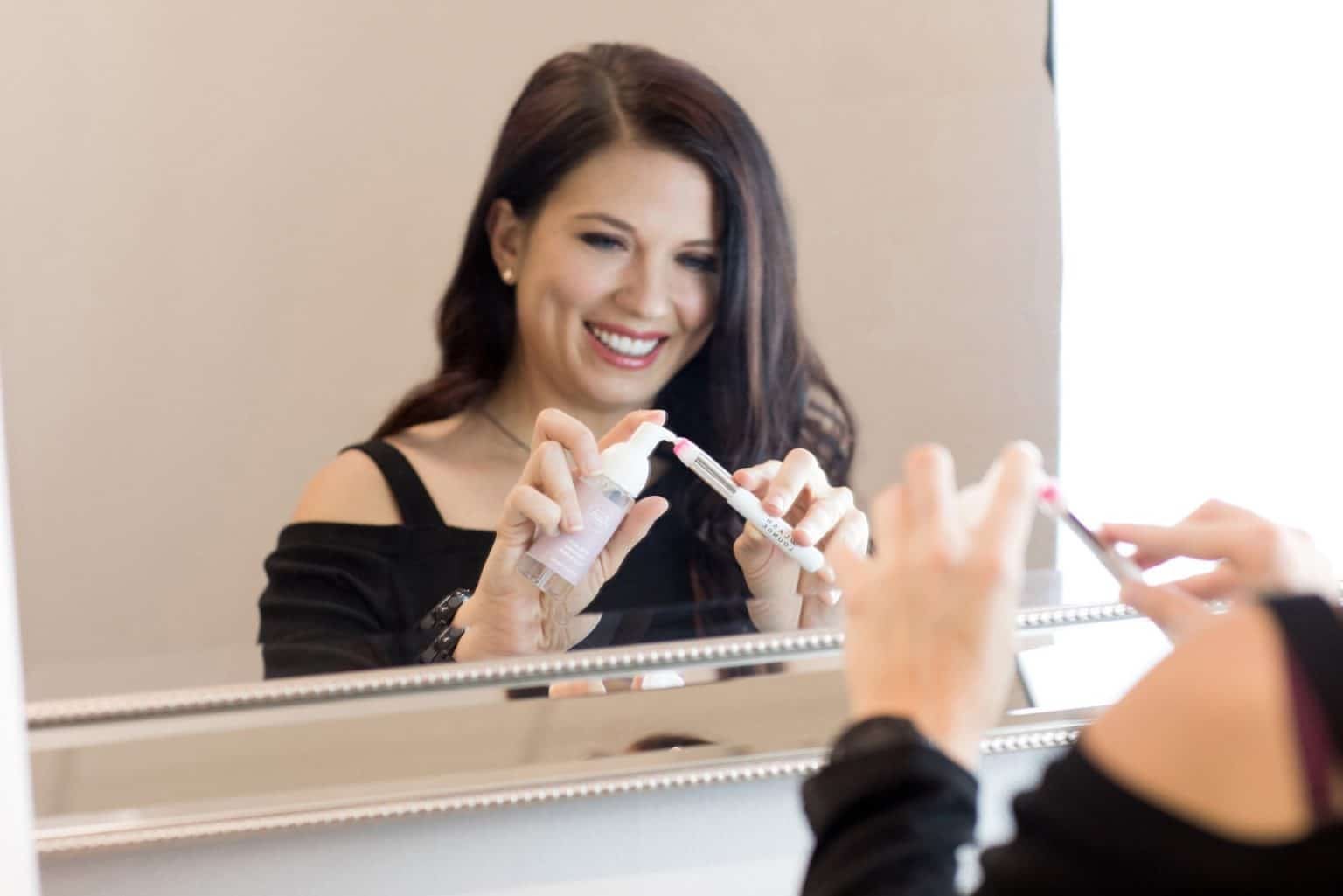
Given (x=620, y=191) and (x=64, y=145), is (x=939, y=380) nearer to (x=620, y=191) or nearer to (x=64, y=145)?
(x=620, y=191)

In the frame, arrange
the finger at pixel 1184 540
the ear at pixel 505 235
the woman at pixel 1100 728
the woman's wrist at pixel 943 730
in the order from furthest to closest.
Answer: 1. the ear at pixel 505 235
2. the finger at pixel 1184 540
3. the woman's wrist at pixel 943 730
4. the woman at pixel 1100 728

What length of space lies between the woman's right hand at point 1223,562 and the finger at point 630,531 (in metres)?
0.24

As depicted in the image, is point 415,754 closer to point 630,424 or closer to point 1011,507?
point 630,424

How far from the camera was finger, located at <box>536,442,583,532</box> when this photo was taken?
0.70 metres

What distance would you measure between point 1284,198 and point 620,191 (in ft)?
1.35

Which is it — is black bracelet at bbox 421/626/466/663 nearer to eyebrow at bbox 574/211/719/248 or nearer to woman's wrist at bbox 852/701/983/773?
eyebrow at bbox 574/211/719/248

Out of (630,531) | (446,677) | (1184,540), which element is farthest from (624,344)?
(1184,540)

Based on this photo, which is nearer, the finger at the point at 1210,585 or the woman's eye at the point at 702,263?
the finger at the point at 1210,585

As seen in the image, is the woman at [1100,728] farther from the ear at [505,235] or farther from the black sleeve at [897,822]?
the ear at [505,235]

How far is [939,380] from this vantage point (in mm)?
744

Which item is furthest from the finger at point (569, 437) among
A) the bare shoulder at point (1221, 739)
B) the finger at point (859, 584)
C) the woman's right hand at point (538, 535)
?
the bare shoulder at point (1221, 739)

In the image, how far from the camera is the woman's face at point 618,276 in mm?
686

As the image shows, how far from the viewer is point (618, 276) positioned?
2.30ft

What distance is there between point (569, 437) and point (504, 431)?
36 mm
